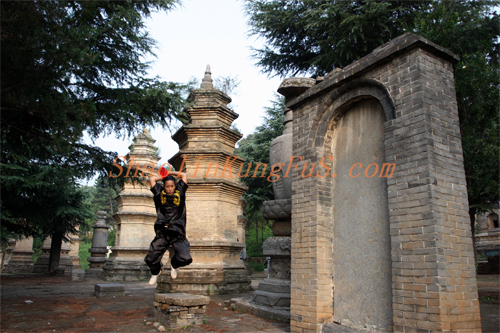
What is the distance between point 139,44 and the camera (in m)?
9.94

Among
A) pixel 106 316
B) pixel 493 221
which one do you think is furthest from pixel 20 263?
pixel 493 221

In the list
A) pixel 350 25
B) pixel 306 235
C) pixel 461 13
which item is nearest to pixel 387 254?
pixel 306 235

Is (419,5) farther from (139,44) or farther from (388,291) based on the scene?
(388,291)

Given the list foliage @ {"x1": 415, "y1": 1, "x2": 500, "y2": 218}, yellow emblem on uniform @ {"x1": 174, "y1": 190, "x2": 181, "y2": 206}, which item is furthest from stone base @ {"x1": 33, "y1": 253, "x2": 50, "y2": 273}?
foliage @ {"x1": 415, "y1": 1, "x2": 500, "y2": 218}

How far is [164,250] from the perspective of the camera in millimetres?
5473

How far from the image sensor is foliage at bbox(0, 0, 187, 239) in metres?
6.27

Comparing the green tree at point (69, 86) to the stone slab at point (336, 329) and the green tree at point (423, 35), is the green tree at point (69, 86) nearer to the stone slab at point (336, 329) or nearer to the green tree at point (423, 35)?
the stone slab at point (336, 329)

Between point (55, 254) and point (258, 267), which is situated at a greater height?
point (55, 254)

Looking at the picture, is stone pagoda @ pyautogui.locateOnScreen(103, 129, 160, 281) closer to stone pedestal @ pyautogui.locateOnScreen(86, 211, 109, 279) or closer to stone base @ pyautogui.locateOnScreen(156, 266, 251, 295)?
stone pedestal @ pyautogui.locateOnScreen(86, 211, 109, 279)

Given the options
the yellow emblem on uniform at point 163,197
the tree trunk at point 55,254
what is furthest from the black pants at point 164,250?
the tree trunk at point 55,254

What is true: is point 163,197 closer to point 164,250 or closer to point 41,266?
point 164,250

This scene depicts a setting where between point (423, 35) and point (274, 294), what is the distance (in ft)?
27.8

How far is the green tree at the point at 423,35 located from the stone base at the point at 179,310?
8266 millimetres

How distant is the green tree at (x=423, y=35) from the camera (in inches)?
390
